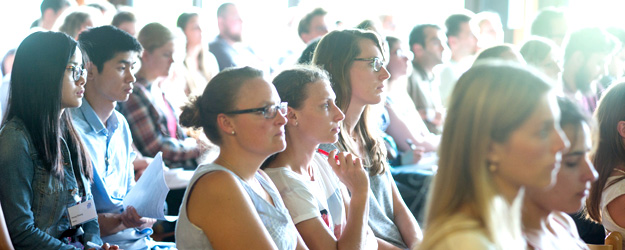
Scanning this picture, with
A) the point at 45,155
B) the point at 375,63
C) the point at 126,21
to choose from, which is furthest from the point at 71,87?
the point at 126,21

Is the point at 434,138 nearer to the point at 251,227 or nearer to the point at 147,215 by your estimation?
the point at 147,215

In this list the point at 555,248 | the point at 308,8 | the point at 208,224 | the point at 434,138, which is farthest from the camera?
the point at 308,8

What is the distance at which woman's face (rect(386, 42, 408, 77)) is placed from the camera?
4379mm

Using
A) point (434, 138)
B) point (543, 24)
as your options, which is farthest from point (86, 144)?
point (543, 24)

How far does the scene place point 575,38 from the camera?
490cm

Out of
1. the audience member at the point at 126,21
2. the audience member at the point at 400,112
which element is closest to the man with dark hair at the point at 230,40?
the audience member at the point at 126,21

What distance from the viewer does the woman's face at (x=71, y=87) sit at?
7.84ft

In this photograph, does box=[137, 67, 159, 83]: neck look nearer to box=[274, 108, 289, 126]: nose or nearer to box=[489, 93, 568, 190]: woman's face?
box=[274, 108, 289, 126]: nose

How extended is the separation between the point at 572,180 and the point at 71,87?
5.31ft

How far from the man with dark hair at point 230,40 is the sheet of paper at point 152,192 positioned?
3.21 meters

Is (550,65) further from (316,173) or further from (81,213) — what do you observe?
(81,213)

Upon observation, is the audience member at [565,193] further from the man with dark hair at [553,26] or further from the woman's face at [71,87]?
the man with dark hair at [553,26]

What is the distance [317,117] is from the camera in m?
2.35

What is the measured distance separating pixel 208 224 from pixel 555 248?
2.79ft
